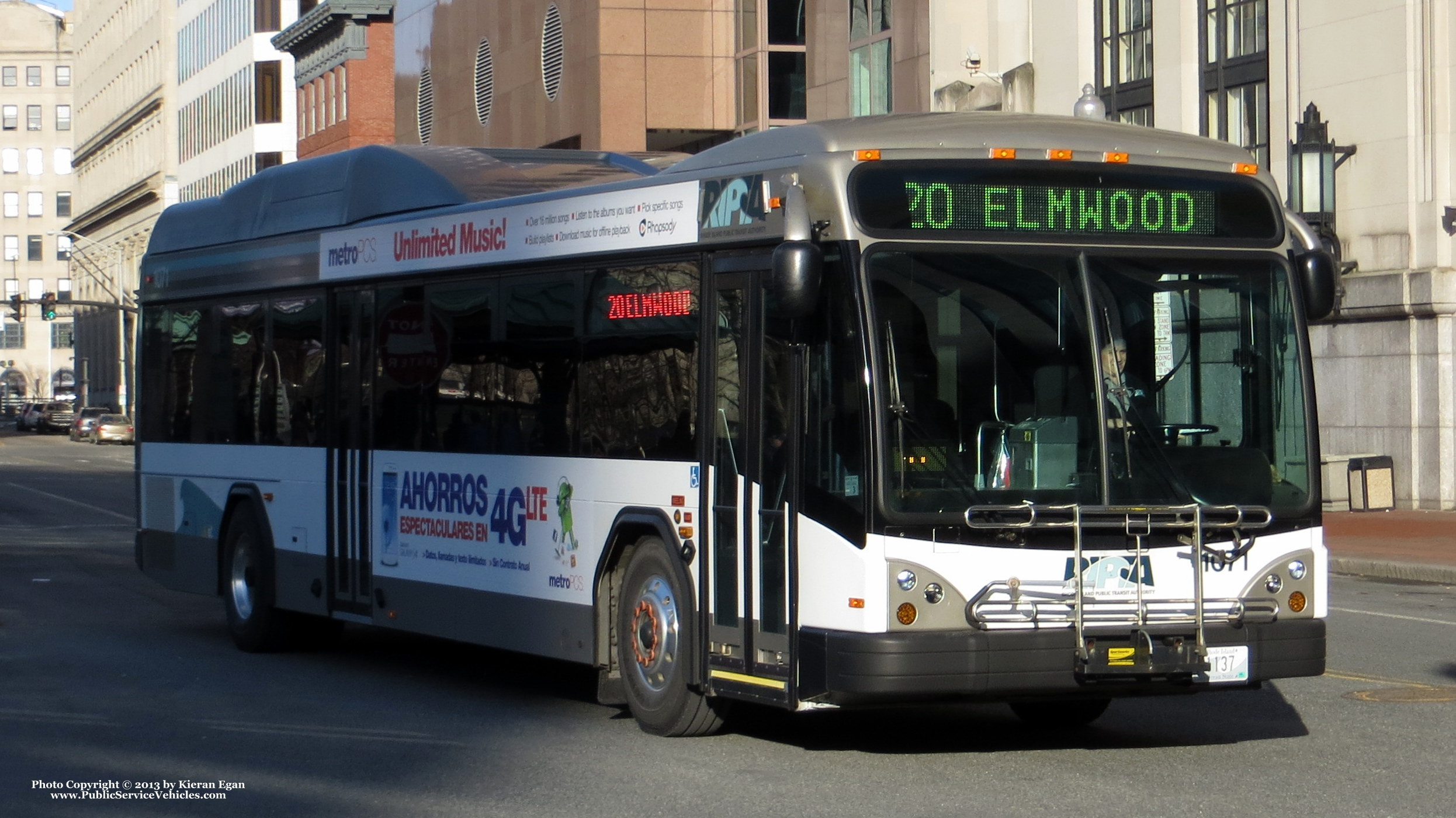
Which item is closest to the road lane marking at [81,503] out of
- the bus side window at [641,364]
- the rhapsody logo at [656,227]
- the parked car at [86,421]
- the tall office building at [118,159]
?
the bus side window at [641,364]

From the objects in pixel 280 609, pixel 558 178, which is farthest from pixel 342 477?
pixel 558 178

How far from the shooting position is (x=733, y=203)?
9.45 m

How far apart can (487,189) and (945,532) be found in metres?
5.17

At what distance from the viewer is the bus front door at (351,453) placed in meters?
12.9

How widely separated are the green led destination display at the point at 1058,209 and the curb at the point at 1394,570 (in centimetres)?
1176

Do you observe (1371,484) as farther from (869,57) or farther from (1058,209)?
(1058,209)

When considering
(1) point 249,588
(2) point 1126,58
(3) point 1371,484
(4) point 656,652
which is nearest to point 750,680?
(4) point 656,652

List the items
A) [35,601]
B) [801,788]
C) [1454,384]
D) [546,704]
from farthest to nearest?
[1454,384], [35,601], [546,704], [801,788]

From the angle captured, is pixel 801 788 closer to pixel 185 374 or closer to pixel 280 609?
pixel 280 609

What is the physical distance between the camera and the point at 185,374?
50.9 ft

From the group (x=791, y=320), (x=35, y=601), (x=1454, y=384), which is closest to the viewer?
(x=791, y=320)

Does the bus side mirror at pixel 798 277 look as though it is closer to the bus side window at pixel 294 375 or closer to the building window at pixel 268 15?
the bus side window at pixel 294 375

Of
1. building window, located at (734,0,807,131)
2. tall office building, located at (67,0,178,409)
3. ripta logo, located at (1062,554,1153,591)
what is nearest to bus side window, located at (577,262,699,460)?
ripta logo, located at (1062,554,1153,591)

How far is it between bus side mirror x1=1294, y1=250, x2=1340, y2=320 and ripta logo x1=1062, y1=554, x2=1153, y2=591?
1.54 m
